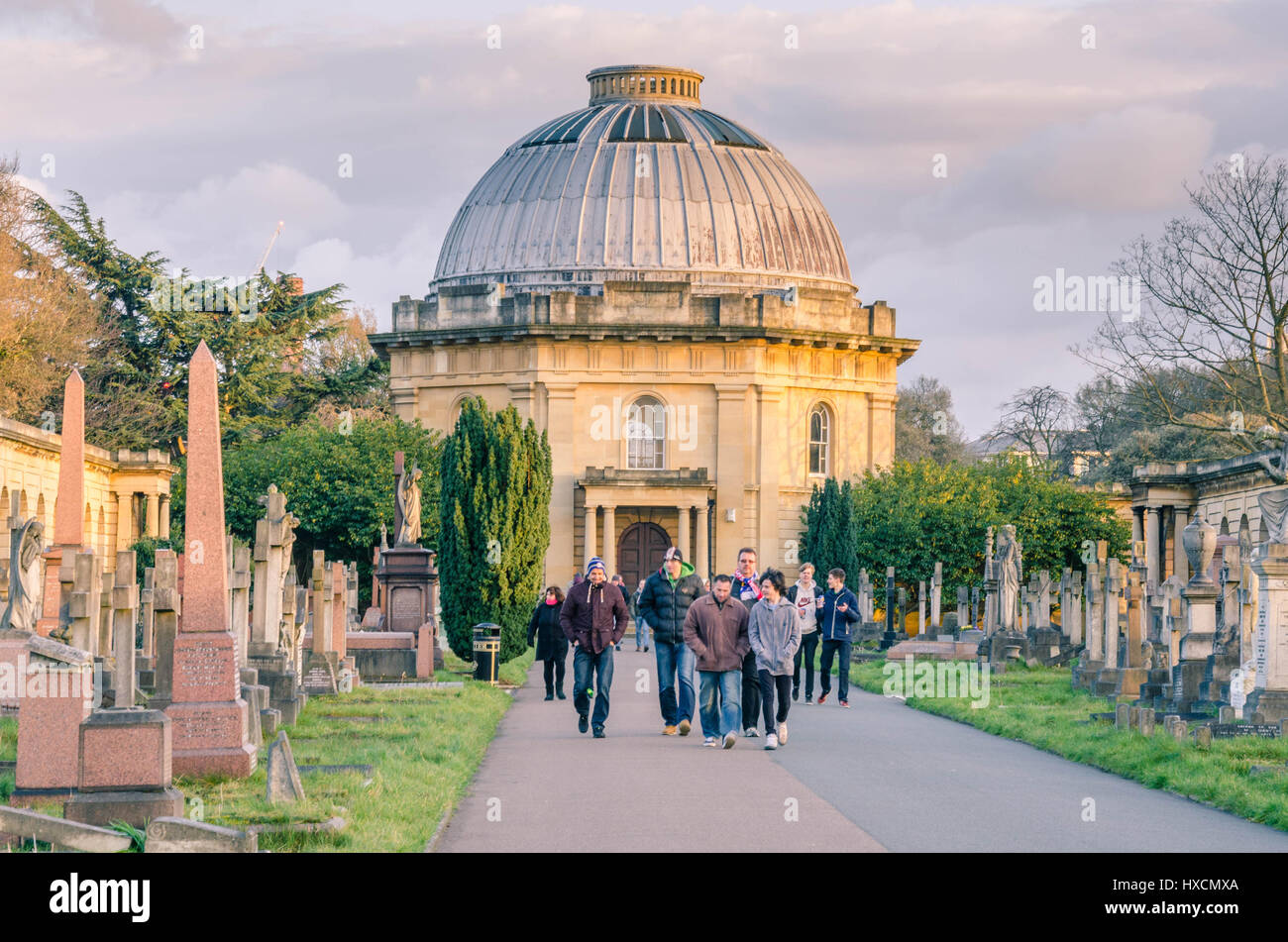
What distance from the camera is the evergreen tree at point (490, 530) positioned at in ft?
113

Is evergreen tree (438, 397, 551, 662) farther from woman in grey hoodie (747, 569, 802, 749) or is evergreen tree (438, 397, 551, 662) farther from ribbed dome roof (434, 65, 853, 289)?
ribbed dome roof (434, 65, 853, 289)

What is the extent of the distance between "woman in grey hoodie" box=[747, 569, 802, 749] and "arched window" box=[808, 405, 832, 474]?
48.5 m

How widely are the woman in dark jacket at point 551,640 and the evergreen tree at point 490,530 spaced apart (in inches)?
257

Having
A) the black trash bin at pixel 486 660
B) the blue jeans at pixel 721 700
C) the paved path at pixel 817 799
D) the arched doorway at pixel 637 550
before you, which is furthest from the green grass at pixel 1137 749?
the arched doorway at pixel 637 550

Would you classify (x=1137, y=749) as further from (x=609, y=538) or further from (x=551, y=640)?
(x=609, y=538)

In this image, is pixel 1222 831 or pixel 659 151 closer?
pixel 1222 831

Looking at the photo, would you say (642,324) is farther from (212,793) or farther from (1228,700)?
(212,793)

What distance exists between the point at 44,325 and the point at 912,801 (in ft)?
160

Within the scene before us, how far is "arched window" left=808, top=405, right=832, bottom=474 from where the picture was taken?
6775 cm

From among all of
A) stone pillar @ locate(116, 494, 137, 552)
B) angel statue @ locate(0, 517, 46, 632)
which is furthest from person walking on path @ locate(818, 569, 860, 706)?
stone pillar @ locate(116, 494, 137, 552)

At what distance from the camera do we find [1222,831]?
12984 mm

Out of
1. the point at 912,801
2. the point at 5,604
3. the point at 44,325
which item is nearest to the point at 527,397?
the point at 44,325

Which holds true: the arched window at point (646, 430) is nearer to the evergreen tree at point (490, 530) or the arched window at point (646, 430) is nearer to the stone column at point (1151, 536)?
the stone column at point (1151, 536)

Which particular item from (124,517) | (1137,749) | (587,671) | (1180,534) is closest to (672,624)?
(587,671)
